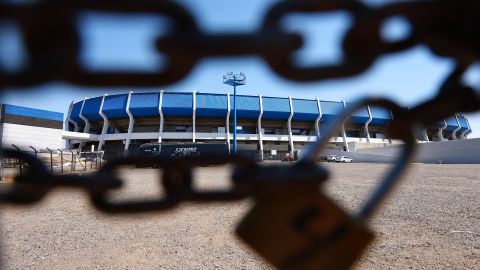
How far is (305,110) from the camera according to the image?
44.2m

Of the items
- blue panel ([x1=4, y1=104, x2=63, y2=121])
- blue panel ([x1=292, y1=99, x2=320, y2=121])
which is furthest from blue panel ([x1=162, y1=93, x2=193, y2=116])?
blue panel ([x1=292, y1=99, x2=320, y2=121])

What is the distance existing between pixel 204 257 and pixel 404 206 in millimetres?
3849

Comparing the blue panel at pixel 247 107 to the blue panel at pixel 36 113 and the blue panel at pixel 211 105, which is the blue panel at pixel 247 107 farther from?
the blue panel at pixel 36 113

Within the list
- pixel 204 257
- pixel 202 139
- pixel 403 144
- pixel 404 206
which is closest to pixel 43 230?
pixel 204 257

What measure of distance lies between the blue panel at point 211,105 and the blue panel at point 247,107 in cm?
102

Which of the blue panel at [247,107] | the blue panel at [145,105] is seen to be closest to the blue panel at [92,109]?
the blue panel at [145,105]

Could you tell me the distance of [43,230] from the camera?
168 inches

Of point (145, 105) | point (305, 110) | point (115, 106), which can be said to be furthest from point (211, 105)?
point (305, 110)

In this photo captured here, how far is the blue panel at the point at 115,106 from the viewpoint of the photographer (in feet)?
133

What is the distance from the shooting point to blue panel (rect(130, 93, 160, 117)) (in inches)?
1590

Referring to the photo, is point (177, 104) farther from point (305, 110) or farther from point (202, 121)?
point (305, 110)

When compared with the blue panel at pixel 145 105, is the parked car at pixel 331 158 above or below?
below

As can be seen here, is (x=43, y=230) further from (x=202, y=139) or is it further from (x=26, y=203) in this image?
(x=202, y=139)

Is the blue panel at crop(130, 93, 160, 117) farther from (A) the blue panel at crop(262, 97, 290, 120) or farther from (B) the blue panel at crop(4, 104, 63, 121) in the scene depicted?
(A) the blue panel at crop(262, 97, 290, 120)
